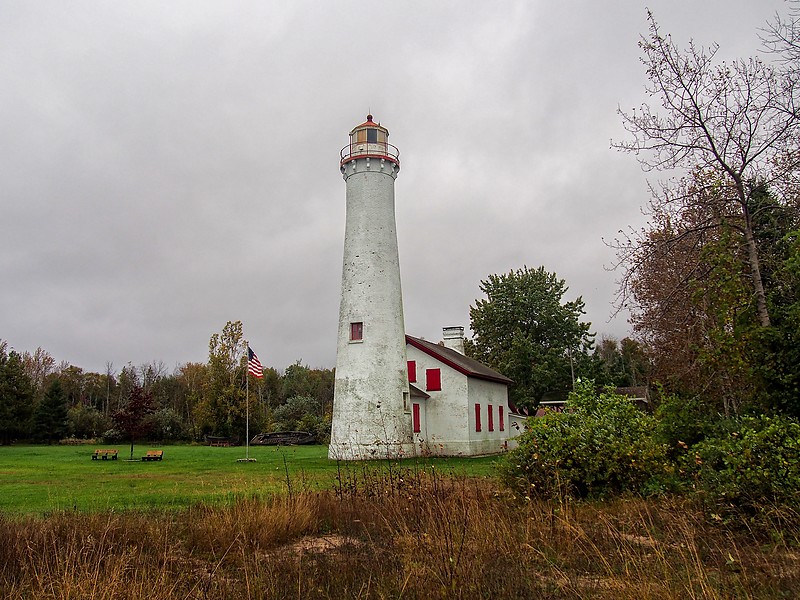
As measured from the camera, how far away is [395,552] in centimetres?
637

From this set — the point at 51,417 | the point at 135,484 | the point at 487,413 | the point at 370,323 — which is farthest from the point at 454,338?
the point at 51,417

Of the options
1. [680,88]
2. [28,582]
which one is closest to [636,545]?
[28,582]

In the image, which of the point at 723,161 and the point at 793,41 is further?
the point at 723,161

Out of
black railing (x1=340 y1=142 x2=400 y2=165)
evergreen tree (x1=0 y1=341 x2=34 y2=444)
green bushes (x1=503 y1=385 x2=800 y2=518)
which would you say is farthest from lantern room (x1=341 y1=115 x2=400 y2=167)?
evergreen tree (x1=0 y1=341 x2=34 y2=444)

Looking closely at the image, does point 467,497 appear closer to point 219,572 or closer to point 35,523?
point 219,572

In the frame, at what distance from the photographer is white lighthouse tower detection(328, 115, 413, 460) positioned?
23.6 m

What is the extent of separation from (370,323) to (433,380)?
19.8 feet

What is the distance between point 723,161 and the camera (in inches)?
444

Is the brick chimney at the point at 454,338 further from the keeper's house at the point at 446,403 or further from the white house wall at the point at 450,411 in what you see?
the white house wall at the point at 450,411

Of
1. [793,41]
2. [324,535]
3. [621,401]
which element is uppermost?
[793,41]

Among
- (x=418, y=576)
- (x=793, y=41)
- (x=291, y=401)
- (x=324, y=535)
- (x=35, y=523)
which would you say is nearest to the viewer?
(x=418, y=576)

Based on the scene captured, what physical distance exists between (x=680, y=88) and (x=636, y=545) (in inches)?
343

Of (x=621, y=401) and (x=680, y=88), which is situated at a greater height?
(x=680, y=88)

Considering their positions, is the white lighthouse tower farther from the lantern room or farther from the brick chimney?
the brick chimney
